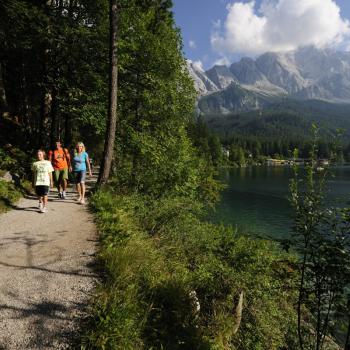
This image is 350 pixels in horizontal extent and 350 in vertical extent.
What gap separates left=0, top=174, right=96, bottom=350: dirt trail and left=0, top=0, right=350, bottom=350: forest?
35cm

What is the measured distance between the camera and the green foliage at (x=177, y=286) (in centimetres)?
506

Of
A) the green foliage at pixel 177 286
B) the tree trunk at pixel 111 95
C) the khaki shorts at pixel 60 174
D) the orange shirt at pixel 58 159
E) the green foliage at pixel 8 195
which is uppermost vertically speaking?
the tree trunk at pixel 111 95

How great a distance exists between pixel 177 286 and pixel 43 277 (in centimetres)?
262

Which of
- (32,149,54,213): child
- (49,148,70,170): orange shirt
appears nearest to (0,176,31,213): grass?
(32,149,54,213): child

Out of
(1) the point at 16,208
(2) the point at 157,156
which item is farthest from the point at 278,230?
(1) the point at 16,208

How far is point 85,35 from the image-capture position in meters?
16.2

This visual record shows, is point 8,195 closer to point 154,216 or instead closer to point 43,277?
point 154,216

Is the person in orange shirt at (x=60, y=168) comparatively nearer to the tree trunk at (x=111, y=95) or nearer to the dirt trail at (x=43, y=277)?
the tree trunk at (x=111, y=95)

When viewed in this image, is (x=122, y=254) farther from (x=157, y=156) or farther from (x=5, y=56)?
(x=5, y=56)

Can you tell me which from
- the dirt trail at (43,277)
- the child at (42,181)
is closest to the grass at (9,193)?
the dirt trail at (43,277)

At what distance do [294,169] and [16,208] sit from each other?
375 inches

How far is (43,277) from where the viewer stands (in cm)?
606

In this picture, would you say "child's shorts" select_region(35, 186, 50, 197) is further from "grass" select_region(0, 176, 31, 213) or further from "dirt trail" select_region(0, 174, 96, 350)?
"grass" select_region(0, 176, 31, 213)

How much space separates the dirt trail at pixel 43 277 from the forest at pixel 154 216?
0.35 meters
